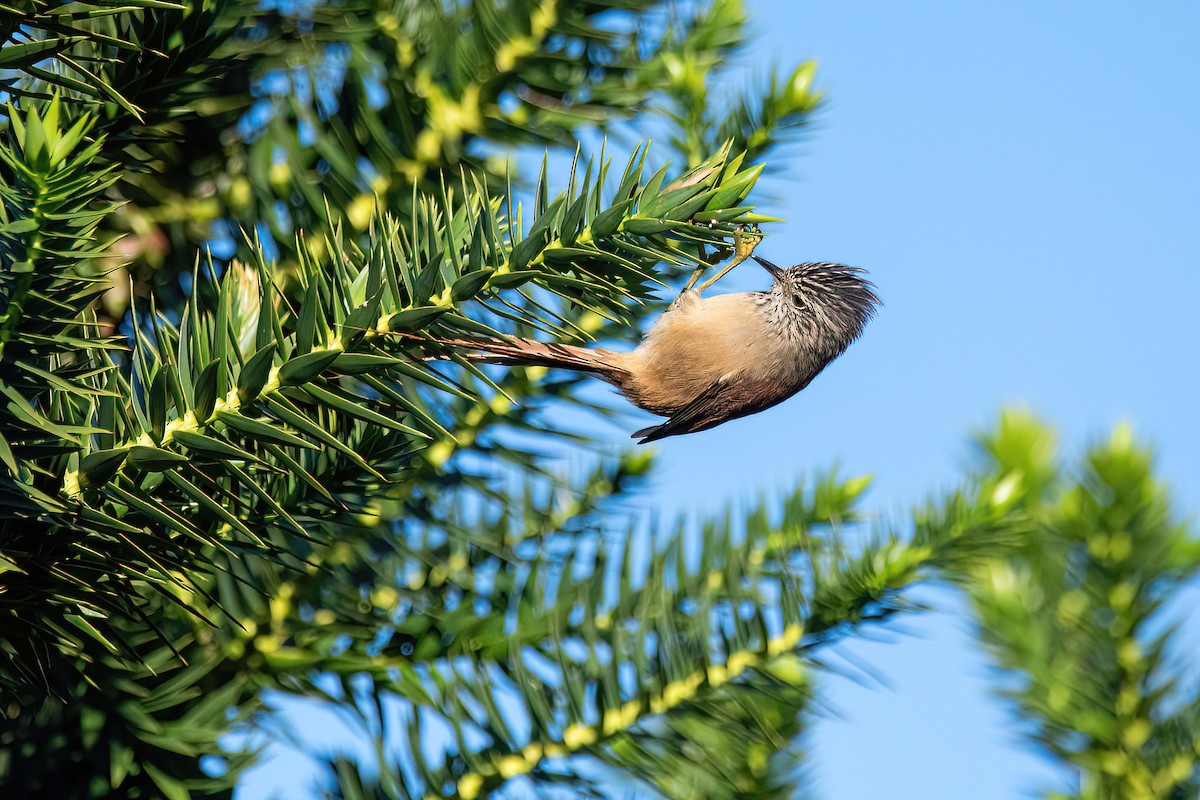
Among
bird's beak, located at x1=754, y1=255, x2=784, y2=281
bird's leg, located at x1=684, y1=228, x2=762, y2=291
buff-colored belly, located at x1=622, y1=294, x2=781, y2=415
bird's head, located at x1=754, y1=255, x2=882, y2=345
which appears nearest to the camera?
bird's leg, located at x1=684, y1=228, x2=762, y2=291

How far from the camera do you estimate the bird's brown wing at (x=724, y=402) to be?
2.56 m

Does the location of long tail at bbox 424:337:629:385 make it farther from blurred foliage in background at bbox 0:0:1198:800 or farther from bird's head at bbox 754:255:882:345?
bird's head at bbox 754:255:882:345

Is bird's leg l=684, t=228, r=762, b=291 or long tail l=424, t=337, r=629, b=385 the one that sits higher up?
bird's leg l=684, t=228, r=762, b=291

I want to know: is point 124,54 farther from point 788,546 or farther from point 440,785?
point 788,546

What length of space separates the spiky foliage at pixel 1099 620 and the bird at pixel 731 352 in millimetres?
609

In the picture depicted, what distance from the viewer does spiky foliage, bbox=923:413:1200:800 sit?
281cm

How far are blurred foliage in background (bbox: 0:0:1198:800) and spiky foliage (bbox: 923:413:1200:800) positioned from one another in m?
0.91

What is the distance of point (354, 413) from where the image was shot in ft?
4.22

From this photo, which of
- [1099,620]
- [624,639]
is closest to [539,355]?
[624,639]

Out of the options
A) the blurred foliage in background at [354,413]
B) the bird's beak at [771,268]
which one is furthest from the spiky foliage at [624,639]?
the bird's beak at [771,268]

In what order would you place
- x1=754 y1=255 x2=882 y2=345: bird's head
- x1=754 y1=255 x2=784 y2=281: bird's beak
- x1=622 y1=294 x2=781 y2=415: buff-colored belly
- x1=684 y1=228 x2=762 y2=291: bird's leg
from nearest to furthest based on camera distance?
x1=684 y1=228 x2=762 y2=291: bird's leg → x1=622 y1=294 x2=781 y2=415: buff-colored belly → x1=754 y1=255 x2=882 y2=345: bird's head → x1=754 y1=255 x2=784 y2=281: bird's beak

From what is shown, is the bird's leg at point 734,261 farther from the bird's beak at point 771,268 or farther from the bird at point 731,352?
the bird's beak at point 771,268

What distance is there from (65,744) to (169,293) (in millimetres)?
804

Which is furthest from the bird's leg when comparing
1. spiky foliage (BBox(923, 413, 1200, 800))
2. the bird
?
spiky foliage (BBox(923, 413, 1200, 800))
